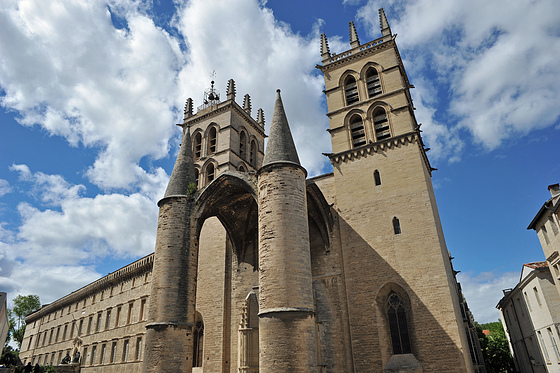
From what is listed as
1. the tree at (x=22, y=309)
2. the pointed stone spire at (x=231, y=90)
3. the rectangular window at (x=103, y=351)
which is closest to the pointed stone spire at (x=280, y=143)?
the pointed stone spire at (x=231, y=90)

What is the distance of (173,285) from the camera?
14328 mm

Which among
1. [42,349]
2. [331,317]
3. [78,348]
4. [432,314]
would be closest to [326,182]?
[331,317]

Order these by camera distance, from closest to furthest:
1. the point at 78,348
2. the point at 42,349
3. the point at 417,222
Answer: the point at 417,222, the point at 78,348, the point at 42,349

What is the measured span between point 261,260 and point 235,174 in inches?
169

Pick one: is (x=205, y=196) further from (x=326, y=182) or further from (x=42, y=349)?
(x=42, y=349)

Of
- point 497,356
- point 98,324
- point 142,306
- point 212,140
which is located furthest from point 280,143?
point 497,356

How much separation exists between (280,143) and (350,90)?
7.50 metres

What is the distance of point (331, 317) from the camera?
1523cm

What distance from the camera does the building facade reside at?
679 inches

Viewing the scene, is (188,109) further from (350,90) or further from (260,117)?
(350,90)

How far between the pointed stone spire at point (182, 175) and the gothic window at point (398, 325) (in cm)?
915

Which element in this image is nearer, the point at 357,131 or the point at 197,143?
the point at 357,131

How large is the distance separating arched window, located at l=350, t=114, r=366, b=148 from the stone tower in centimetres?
5

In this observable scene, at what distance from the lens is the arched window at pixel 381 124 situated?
17781mm
